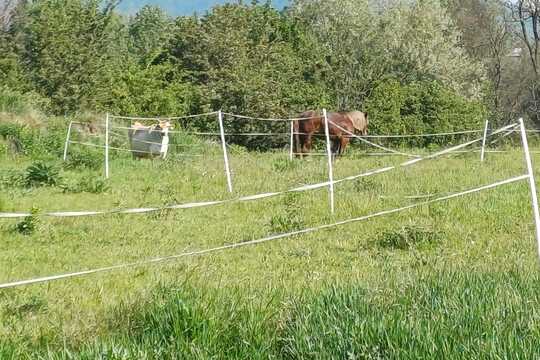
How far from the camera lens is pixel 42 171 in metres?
11.6

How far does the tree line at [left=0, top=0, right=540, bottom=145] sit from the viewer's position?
75.7ft

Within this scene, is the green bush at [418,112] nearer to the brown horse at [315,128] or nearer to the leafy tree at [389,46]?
the brown horse at [315,128]

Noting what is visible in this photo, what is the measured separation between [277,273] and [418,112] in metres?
19.1

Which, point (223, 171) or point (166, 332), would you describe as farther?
point (223, 171)

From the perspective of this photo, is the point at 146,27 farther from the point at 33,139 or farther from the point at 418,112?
the point at 33,139

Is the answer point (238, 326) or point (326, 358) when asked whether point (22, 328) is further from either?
point (326, 358)

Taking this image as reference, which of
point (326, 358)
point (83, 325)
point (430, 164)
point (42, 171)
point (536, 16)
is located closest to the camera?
point (326, 358)

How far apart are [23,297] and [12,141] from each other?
12.6m

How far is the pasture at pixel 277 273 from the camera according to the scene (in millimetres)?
3402

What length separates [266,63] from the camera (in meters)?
25.1

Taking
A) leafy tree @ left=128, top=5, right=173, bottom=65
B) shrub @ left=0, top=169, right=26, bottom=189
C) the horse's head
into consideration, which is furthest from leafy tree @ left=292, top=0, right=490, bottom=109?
shrub @ left=0, top=169, right=26, bottom=189

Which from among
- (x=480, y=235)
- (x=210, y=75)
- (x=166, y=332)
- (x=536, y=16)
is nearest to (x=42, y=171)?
(x=480, y=235)

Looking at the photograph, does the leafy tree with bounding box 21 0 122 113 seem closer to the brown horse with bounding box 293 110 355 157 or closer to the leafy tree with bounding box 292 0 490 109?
the brown horse with bounding box 293 110 355 157

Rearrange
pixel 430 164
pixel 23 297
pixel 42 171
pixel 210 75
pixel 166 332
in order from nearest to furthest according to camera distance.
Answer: pixel 166 332 → pixel 23 297 → pixel 42 171 → pixel 430 164 → pixel 210 75
